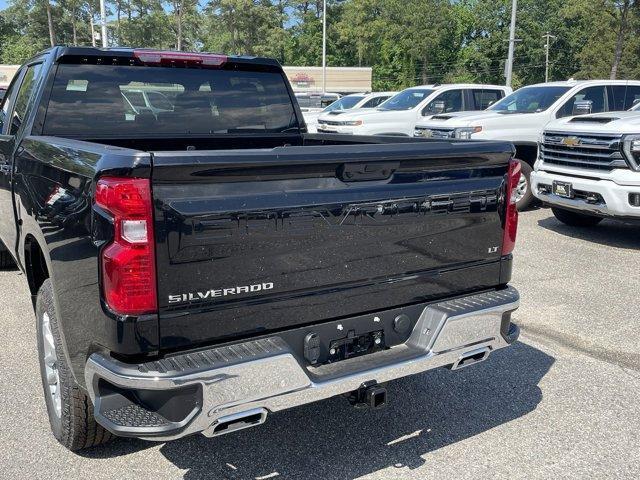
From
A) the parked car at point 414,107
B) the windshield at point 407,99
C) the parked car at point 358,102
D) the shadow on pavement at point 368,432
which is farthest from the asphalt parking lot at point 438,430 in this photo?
the parked car at point 358,102

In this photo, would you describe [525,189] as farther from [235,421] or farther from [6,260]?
[235,421]

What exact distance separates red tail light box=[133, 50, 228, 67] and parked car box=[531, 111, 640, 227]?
5015 millimetres

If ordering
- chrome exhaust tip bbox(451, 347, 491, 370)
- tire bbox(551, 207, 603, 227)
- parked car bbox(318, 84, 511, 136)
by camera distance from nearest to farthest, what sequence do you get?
chrome exhaust tip bbox(451, 347, 491, 370) → tire bbox(551, 207, 603, 227) → parked car bbox(318, 84, 511, 136)

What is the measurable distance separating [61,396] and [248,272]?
128 cm

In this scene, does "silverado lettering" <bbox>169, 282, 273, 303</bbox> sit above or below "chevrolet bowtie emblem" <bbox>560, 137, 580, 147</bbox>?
below

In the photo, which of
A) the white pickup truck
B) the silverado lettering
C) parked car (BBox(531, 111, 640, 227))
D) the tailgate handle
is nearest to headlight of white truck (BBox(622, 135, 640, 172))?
parked car (BBox(531, 111, 640, 227))

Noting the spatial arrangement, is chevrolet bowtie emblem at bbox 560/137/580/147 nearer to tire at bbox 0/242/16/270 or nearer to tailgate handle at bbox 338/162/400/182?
A: tailgate handle at bbox 338/162/400/182

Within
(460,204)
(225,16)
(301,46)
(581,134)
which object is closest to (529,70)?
(301,46)

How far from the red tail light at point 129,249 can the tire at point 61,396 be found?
745 mm

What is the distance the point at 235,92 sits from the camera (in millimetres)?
4523

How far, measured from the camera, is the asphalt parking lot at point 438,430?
126 inches

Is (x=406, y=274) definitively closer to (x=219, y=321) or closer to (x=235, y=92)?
(x=219, y=321)

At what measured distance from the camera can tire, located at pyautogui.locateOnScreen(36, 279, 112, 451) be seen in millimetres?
3020

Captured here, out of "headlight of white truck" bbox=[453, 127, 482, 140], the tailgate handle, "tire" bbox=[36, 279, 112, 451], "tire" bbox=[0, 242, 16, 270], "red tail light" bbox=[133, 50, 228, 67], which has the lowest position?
"tire" bbox=[0, 242, 16, 270]
